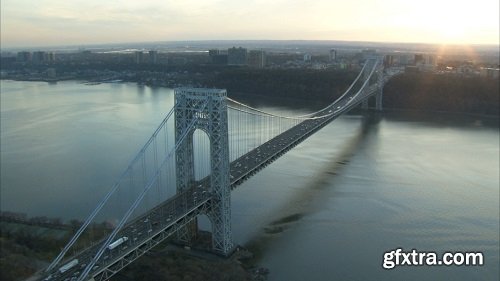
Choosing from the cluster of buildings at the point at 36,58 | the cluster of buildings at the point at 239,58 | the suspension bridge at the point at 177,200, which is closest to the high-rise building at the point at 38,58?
the cluster of buildings at the point at 36,58

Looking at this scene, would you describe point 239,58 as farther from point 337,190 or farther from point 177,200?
point 177,200

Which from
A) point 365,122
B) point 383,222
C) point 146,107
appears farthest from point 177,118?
point 146,107

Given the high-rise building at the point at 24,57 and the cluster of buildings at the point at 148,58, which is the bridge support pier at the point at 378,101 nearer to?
the cluster of buildings at the point at 148,58

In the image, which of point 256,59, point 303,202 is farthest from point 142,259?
point 256,59

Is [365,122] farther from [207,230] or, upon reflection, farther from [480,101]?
[207,230]

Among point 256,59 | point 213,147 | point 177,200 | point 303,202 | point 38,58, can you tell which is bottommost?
point 303,202
